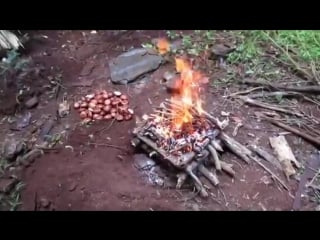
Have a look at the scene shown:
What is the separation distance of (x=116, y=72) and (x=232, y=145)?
1.88 metres

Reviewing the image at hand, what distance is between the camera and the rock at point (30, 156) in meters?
3.84

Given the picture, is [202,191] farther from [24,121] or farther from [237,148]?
[24,121]

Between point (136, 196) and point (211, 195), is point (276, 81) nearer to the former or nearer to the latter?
point (211, 195)

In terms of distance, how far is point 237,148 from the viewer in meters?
4.02

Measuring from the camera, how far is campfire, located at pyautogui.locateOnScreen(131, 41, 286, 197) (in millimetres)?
3664

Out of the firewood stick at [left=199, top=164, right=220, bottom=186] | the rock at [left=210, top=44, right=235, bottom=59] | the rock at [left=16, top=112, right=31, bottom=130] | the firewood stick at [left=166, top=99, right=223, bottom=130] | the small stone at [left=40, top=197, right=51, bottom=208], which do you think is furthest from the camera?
the rock at [left=210, top=44, right=235, bottom=59]

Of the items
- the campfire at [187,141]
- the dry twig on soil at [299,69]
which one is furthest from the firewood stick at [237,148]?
the dry twig on soil at [299,69]

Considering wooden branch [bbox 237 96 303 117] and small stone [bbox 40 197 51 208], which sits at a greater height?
wooden branch [bbox 237 96 303 117]

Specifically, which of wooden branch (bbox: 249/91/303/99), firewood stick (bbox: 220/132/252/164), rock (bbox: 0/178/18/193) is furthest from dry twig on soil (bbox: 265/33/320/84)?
rock (bbox: 0/178/18/193)

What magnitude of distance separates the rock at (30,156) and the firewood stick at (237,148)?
1879 millimetres

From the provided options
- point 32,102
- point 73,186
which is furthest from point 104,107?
point 73,186

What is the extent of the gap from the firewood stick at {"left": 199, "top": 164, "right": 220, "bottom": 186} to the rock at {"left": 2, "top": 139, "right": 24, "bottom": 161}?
184 cm

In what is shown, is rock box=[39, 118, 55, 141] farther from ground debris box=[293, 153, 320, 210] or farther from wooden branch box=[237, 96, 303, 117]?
ground debris box=[293, 153, 320, 210]
